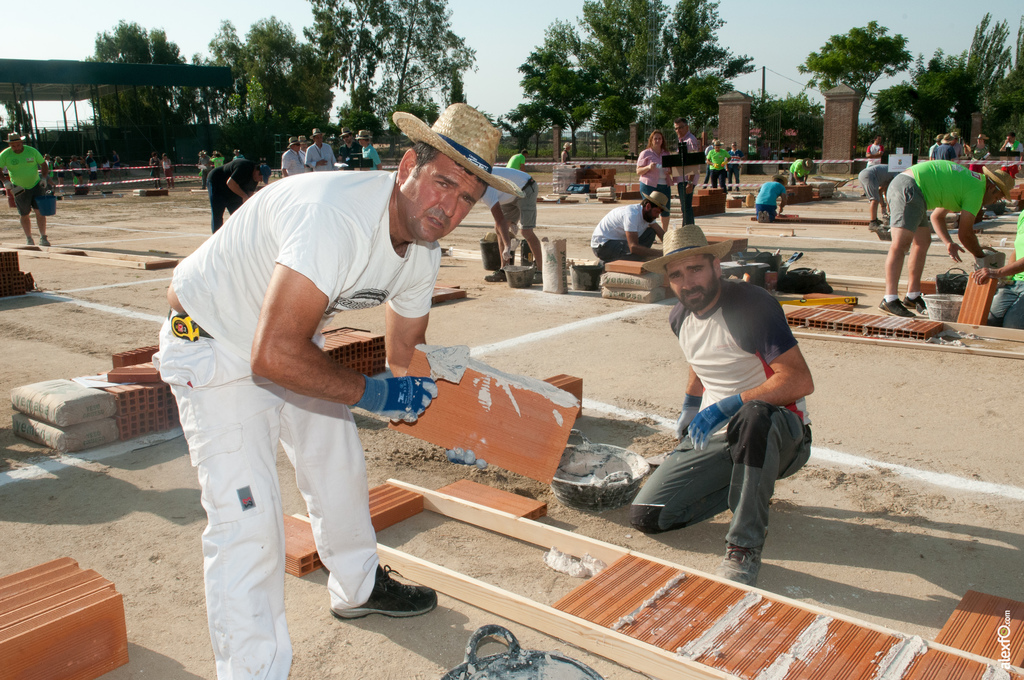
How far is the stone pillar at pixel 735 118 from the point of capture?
1362 inches

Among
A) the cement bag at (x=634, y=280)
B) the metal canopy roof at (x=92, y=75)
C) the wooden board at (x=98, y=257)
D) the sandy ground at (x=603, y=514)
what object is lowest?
the sandy ground at (x=603, y=514)

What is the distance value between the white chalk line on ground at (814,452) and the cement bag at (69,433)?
19 centimetres

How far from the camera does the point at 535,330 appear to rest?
7.99m

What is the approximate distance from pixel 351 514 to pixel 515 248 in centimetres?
865

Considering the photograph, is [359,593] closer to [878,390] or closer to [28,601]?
[28,601]

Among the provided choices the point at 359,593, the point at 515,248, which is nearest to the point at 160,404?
the point at 359,593

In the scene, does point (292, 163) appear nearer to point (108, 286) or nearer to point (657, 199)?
point (108, 286)

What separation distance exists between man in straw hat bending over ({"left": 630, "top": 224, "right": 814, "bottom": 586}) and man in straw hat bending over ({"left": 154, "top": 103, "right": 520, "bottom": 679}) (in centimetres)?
153

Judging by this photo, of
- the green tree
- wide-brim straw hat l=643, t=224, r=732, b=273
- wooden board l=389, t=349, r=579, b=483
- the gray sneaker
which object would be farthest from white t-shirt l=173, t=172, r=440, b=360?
the green tree

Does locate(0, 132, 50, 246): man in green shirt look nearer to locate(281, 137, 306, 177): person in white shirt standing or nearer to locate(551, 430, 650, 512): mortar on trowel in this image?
locate(281, 137, 306, 177): person in white shirt standing

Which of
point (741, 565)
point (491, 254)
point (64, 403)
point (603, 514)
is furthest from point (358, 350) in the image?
point (491, 254)

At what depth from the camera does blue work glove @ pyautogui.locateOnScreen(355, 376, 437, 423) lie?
253 cm

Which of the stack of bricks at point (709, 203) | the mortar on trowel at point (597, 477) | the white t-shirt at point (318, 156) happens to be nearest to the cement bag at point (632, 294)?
the mortar on trowel at point (597, 477)

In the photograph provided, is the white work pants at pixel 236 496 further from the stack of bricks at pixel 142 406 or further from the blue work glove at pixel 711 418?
the stack of bricks at pixel 142 406
